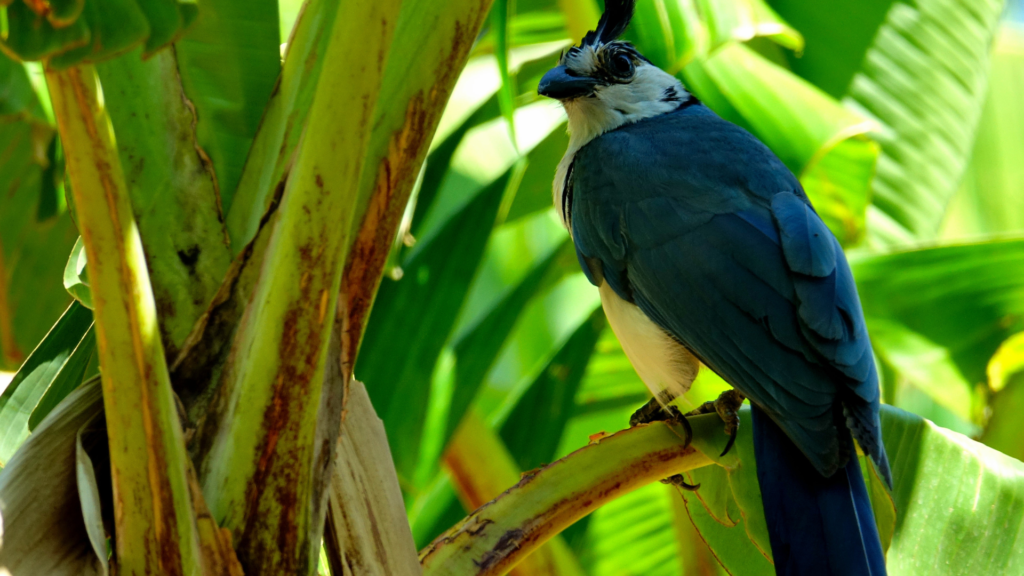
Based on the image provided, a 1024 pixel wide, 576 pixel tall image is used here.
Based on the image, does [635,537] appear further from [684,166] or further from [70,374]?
[70,374]

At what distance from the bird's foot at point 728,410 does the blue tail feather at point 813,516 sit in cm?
6

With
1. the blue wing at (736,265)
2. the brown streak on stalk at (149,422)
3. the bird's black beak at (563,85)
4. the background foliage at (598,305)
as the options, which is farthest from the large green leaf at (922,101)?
the brown streak on stalk at (149,422)

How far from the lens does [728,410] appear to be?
60.4 inches

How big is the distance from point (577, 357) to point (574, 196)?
2.27 ft

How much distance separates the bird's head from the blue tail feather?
99 centimetres

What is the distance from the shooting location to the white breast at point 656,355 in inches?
66.2

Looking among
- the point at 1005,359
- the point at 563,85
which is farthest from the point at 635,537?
the point at 563,85

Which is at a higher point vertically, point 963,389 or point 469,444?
point 469,444

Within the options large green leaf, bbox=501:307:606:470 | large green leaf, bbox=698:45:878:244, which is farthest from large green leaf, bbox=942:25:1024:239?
large green leaf, bbox=501:307:606:470

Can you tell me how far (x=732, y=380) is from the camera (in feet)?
4.57

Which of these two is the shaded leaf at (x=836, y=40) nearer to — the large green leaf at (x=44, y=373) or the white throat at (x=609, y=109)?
the white throat at (x=609, y=109)

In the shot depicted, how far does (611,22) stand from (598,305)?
0.88 metres

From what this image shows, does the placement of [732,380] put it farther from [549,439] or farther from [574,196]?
[549,439]

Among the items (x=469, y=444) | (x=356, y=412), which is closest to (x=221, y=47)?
(x=356, y=412)
